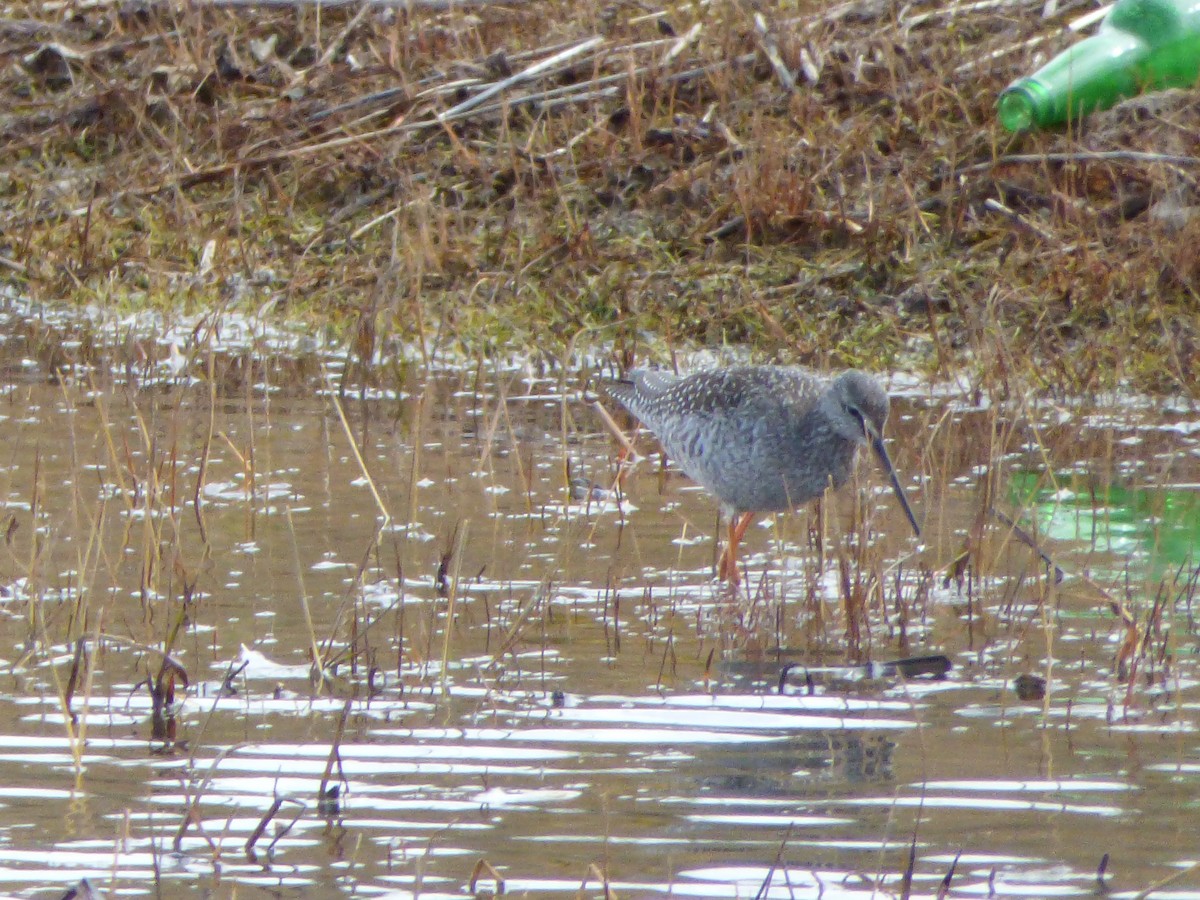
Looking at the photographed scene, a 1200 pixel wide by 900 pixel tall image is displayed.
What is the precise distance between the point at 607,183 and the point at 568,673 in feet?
17.9

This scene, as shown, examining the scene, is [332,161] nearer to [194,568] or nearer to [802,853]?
[194,568]

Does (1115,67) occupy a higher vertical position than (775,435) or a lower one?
higher

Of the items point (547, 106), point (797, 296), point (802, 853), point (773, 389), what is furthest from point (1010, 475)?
point (547, 106)

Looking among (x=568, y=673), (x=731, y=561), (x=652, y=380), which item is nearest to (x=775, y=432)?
(x=731, y=561)

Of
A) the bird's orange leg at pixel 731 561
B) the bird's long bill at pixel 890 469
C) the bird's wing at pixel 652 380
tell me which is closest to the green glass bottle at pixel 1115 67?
the bird's wing at pixel 652 380

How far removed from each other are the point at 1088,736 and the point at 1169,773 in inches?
11.4

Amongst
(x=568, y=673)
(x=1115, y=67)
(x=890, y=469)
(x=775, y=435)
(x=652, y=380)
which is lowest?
(x=568, y=673)

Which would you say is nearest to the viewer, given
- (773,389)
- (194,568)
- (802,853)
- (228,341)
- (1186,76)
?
(802,853)

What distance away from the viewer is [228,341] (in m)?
9.13

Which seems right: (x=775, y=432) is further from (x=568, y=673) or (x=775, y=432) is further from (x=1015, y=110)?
(x=1015, y=110)

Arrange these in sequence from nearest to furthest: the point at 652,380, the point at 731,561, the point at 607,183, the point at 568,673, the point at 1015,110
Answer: the point at 568,673, the point at 731,561, the point at 652,380, the point at 1015,110, the point at 607,183

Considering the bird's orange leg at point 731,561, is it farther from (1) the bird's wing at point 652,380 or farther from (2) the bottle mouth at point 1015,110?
(2) the bottle mouth at point 1015,110

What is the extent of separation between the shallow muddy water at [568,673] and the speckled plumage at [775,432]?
0.22 meters

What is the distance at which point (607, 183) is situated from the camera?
10086 millimetres
